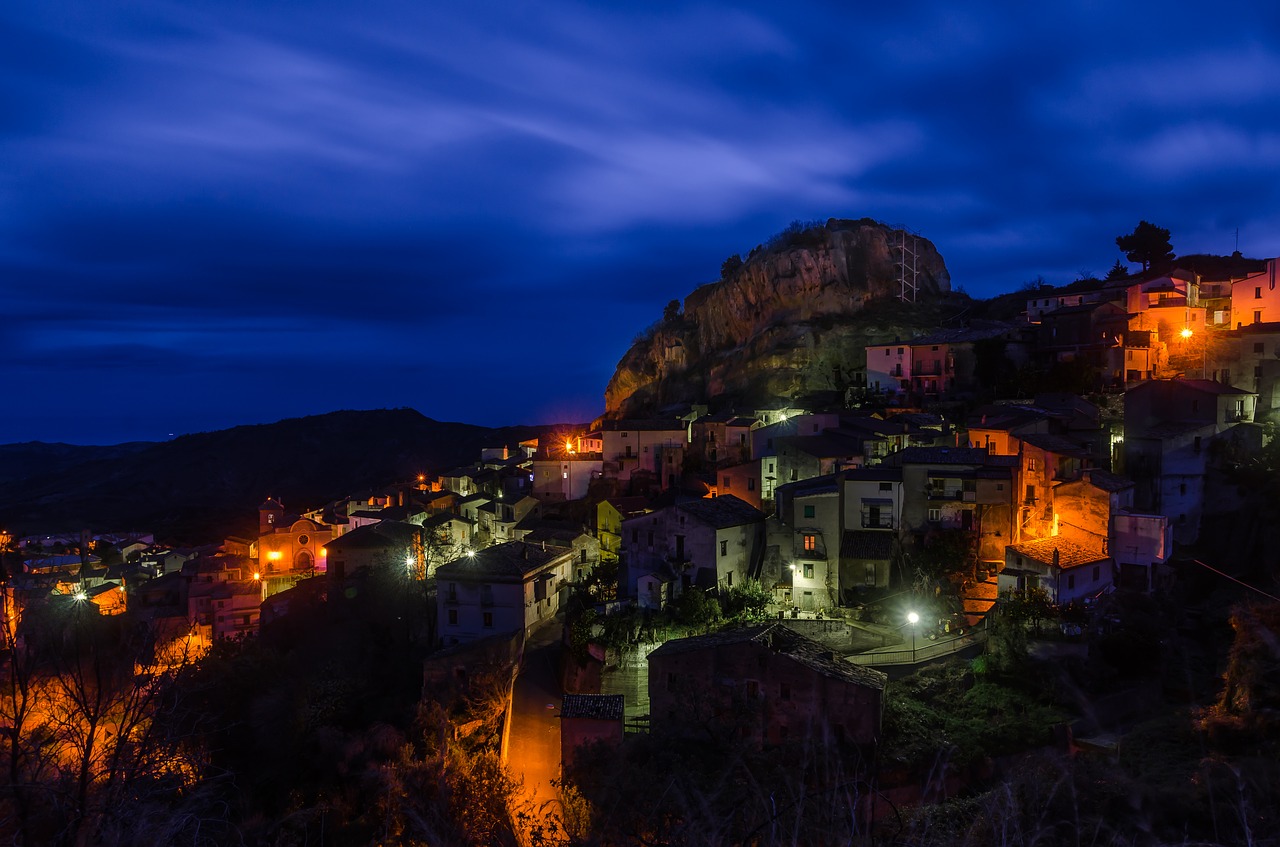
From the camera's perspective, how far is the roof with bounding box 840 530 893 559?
24891 mm

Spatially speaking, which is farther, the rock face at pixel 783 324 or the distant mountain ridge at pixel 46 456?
the distant mountain ridge at pixel 46 456

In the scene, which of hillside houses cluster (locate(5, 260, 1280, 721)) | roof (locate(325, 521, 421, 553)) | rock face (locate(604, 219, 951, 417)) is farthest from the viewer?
rock face (locate(604, 219, 951, 417))

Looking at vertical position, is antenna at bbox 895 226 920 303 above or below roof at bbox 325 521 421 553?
above

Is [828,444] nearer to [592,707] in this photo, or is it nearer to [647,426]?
[647,426]

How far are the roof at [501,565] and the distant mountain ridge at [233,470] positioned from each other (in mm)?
55260

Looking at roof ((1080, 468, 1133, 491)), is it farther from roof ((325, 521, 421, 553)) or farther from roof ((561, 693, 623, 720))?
roof ((325, 521, 421, 553))

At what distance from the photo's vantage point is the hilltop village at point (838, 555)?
18406 mm

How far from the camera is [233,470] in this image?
110500mm

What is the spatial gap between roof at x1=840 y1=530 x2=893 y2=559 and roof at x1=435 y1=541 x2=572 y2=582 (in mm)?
10828

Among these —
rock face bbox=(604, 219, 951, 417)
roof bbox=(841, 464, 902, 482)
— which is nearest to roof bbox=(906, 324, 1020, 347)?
rock face bbox=(604, 219, 951, 417)

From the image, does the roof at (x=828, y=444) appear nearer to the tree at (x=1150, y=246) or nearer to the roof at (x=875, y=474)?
the roof at (x=875, y=474)

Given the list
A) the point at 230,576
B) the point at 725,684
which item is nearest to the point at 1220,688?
the point at 725,684

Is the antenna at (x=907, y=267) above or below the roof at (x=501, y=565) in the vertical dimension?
above

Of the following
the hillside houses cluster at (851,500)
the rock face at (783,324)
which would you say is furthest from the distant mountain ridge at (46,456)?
the rock face at (783,324)
